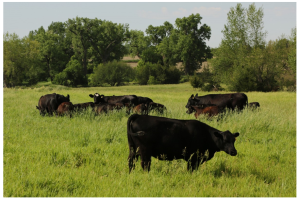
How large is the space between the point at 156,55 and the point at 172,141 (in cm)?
8420

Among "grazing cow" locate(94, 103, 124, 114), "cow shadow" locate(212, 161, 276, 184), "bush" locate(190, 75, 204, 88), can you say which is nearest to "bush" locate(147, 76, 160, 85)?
"bush" locate(190, 75, 204, 88)

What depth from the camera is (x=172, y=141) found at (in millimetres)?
5629

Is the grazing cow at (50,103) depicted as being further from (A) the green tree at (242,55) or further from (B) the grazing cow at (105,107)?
(A) the green tree at (242,55)

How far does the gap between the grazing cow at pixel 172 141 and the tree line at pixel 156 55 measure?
39818 mm

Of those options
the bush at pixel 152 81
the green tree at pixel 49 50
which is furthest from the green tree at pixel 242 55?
the green tree at pixel 49 50

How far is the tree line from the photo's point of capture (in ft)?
148

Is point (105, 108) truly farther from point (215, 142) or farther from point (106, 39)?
point (106, 39)

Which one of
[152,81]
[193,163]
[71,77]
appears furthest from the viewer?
[71,77]

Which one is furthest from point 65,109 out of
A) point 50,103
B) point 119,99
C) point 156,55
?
point 156,55

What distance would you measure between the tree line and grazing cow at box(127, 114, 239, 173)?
131ft

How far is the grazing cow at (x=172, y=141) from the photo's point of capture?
560cm

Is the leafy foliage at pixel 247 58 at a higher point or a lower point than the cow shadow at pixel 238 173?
higher

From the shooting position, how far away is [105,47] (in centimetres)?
8681

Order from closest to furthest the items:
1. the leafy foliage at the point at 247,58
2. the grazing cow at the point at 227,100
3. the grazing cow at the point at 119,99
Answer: the grazing cow at the point at 227,100 < the grazing cow at the point at 119,99 < the leafy foliage at the point at 247,58
